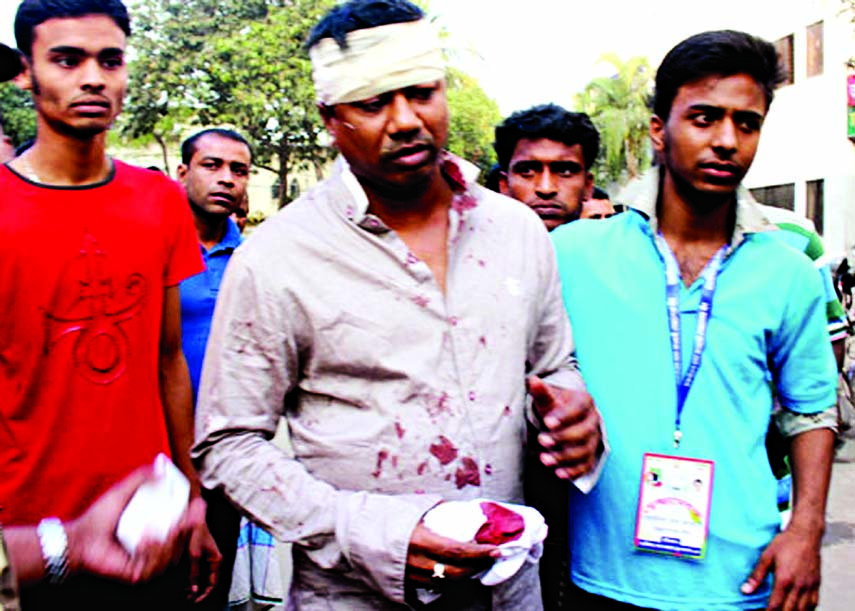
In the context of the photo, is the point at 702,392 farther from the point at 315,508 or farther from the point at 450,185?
the point at 315,508

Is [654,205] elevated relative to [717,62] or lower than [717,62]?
lower

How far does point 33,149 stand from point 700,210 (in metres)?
1.84

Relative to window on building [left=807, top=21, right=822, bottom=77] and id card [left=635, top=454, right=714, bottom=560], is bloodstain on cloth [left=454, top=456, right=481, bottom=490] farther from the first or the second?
window on building [left=807, top=21, right=822, bottom=77]

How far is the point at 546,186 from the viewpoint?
3.79 meters

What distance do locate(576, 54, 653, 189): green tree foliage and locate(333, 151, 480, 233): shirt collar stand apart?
33.8 meters

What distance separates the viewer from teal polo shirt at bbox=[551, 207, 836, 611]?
2225 mm

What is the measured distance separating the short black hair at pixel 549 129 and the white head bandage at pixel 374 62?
5.69ft

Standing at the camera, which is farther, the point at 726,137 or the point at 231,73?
the point at 231,73

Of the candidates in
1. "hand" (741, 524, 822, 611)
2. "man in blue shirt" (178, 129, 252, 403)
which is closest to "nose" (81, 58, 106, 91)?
"man in blue shirt" (178, 129, 252, 403)

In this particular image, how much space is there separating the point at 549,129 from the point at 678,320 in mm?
1723

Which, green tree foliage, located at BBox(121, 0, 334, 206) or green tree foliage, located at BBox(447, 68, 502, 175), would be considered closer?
green tree foliage, located at BBox(121, 0, 334, 206)

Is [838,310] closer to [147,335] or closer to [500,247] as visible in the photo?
[500,247]

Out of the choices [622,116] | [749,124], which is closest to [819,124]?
[622,116]

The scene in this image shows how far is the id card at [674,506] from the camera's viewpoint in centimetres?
222
